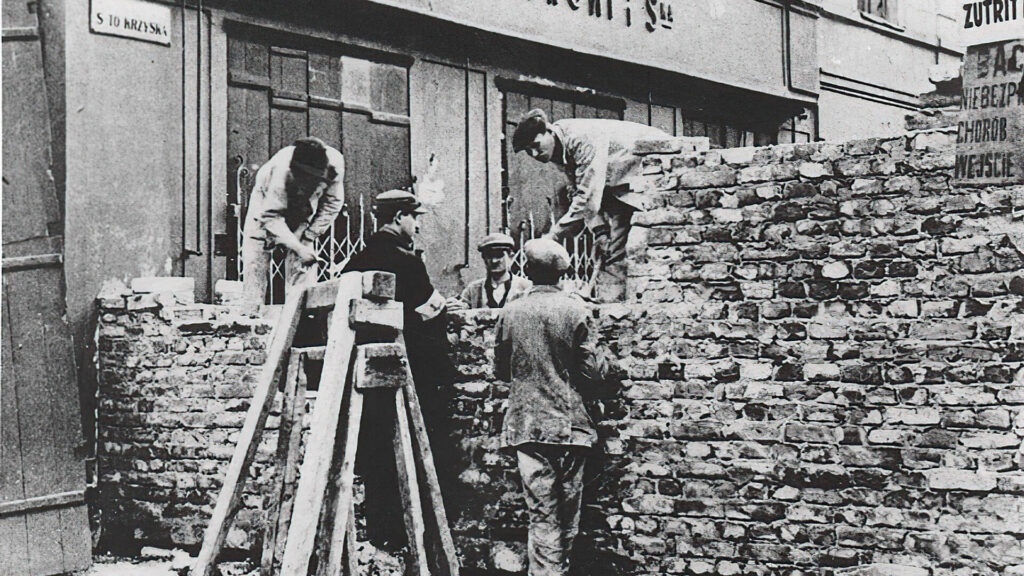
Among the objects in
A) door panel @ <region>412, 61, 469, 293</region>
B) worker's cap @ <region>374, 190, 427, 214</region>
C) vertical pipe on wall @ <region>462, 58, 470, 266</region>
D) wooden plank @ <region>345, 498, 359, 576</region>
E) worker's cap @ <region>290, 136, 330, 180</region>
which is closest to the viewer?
wooden plank @ <region>345, 498, 359, 576</region>

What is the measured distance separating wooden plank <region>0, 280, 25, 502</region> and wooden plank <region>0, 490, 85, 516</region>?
0.12 ft

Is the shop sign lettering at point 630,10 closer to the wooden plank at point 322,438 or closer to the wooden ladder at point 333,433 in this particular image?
the wooden ladder at point 333,433

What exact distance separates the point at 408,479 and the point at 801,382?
214 cm

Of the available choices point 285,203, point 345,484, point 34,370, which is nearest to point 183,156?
point 285,203

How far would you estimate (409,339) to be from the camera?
6.51 metres

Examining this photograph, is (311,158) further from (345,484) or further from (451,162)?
(345,484)

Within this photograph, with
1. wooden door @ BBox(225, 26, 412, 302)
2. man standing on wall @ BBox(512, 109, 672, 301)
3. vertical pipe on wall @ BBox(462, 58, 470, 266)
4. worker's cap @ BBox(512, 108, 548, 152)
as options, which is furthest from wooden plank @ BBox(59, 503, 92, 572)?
vertical pipe on wall @ BBox(462, 58, 470, 266)

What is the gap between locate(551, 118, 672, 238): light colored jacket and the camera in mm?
6891

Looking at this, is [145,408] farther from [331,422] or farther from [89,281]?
[331,422]

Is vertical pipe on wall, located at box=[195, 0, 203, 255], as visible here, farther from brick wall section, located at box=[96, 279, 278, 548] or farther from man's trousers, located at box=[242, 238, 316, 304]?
brick wall section, located at box=[96, 279, 278, 548]

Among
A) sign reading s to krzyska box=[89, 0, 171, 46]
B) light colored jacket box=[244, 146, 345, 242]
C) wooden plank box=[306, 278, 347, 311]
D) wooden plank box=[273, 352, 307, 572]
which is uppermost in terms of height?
sign reading s to krzyska box=[89, 0, 171, 46]

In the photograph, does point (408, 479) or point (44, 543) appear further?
point (44, 543)

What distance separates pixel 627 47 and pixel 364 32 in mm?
3574

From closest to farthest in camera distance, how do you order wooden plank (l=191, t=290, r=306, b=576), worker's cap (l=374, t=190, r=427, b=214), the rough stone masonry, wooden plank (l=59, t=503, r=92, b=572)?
wooden plank (l=191, t=290, r=306, b=576), the rough stone masonry, worker's cap (l=374, t=190, r=427, b=214), wooden plank (l=59, t=503, r=92, b=572)
